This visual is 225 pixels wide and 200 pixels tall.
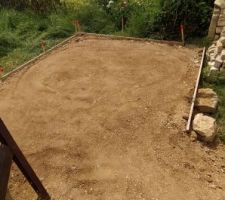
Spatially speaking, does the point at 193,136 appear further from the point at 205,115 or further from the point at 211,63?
the point at 211,63

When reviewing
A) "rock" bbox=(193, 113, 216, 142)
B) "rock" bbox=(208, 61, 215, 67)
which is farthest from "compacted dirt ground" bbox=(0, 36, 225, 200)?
"rock" bbox=(208, 61, 215, 67)

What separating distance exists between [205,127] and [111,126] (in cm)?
143

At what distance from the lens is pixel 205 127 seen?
15.8ft

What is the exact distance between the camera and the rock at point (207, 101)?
531cm

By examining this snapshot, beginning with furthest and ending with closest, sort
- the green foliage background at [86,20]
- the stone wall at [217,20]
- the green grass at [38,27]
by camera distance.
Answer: the green grass at [38,27]
the green foliage background at [86,20]
the stone wall at [217,20]

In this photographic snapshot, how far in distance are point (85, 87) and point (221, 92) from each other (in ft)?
8.20

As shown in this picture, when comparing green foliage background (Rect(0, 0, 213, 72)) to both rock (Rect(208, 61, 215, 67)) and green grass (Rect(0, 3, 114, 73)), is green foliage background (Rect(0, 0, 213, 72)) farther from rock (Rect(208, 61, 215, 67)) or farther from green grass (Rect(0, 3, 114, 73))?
rock (Rect(208, 61, 215, 67))

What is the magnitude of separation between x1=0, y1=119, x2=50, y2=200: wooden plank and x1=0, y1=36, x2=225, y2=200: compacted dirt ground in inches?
10.3

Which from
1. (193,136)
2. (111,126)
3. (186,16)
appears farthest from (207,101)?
(186,16)

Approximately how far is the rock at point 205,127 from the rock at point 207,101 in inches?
13.7

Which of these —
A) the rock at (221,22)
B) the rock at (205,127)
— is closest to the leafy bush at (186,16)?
the rock at (221,22)

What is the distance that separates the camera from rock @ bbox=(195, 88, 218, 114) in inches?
209

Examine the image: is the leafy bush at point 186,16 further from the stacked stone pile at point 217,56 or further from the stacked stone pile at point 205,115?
the stacked stone pile at point 205,115

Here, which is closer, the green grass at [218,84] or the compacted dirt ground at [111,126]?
the compacted dirt ground at [111,126]
